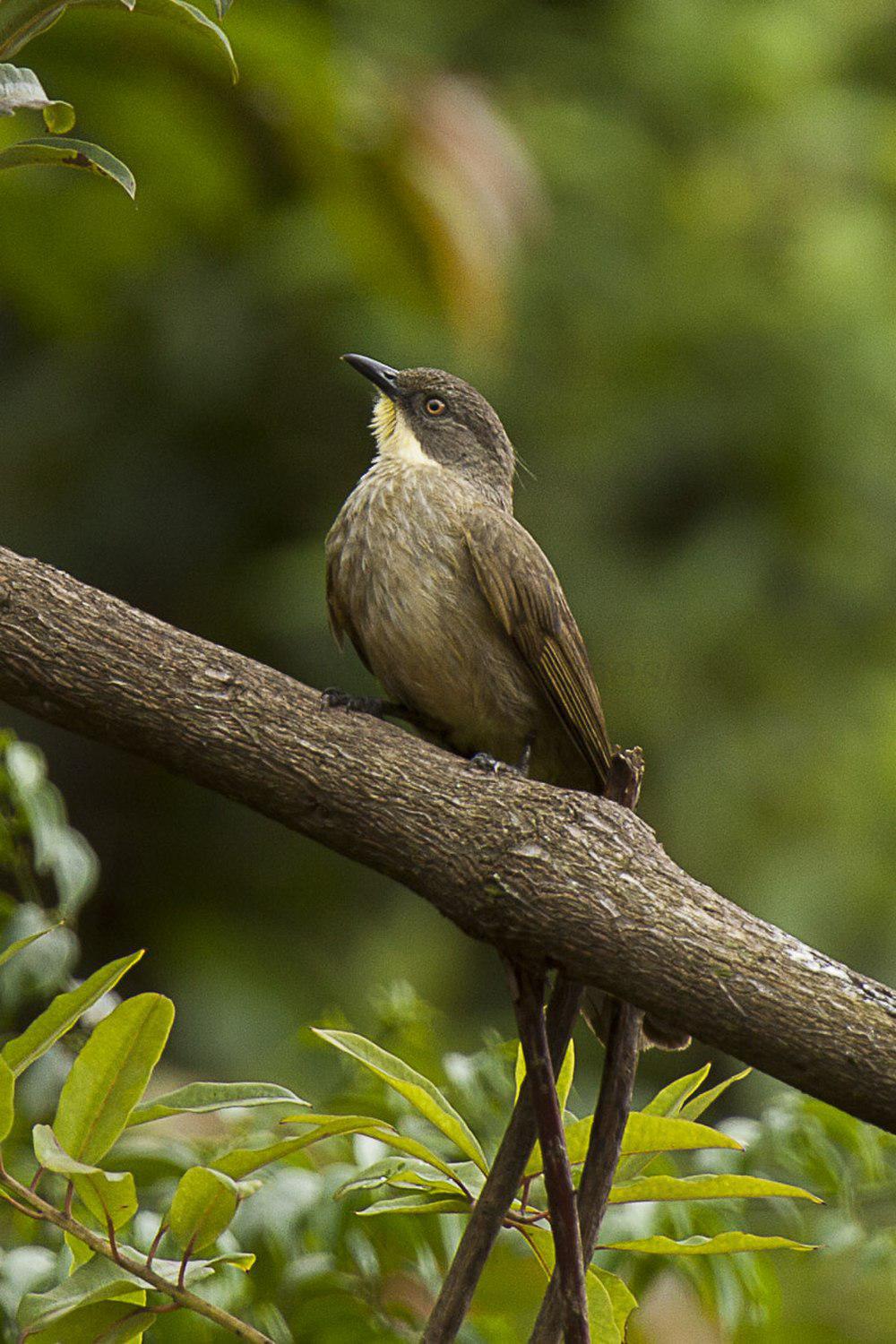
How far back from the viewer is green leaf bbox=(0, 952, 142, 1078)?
1.72 m

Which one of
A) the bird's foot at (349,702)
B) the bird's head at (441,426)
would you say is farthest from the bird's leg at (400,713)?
the bird's head at (441,426)

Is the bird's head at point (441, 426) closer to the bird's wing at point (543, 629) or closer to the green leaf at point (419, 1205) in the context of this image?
the bird's wing at point (543, 629)

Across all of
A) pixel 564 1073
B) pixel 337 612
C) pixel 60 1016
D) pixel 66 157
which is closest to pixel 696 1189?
pixel 564 1073

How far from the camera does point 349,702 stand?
3051 mm

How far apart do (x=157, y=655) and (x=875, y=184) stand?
5.87m

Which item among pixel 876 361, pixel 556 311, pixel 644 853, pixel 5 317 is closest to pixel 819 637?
pixel 876 361

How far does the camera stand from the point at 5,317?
8.27m

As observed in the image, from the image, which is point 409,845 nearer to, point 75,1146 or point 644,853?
point 644,853

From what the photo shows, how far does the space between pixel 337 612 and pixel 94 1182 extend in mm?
2129

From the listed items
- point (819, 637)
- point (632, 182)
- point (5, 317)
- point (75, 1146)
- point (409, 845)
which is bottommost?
point (75, 1146)

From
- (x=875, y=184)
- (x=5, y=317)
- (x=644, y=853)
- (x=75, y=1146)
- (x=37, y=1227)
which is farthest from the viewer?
(x=5, y=317)

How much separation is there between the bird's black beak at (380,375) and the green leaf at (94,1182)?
2637 millimetres

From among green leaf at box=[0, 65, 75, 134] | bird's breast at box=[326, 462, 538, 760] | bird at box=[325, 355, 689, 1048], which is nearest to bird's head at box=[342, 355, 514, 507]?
bird at box=[325, 355, 689, 1048]

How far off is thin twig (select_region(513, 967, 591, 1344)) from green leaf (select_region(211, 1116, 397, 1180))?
0.17m
